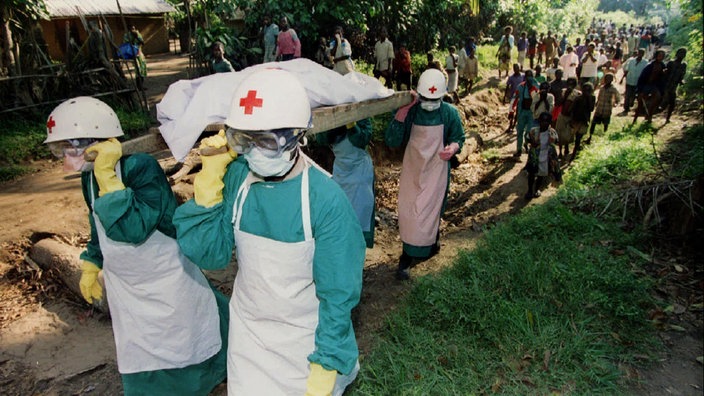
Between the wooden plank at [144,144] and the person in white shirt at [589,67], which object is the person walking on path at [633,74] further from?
the wooden plank at [144,144]

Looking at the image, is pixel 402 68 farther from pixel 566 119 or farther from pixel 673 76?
pixel 673 76

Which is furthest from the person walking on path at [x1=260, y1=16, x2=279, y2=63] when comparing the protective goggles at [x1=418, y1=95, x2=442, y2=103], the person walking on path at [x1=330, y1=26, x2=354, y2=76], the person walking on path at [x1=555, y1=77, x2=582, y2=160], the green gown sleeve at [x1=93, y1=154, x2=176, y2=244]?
the green gown sleeve at [x1=93, y1=154, x2=176, y2=244]

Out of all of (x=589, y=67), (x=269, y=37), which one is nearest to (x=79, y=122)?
(x=269, y=37)

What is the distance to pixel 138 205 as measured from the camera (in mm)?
2312

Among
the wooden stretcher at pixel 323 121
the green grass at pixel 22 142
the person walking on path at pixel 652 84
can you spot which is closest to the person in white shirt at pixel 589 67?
the person walking on path at pixel 652 84

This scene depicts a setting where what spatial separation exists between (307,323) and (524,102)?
753 cm

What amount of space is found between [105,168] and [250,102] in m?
1.02

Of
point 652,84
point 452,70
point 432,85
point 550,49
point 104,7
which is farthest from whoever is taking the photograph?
point 550,49

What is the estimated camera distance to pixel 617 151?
7.12 m

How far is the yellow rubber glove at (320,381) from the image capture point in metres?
1.80

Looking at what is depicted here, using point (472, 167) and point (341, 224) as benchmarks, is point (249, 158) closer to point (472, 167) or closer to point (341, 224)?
point (341, 224)

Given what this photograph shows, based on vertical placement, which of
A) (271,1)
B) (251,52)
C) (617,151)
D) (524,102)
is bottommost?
(617,151)

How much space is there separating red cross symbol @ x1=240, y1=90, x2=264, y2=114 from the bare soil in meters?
2.21

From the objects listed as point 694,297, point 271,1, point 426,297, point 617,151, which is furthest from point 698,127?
point 271,1
